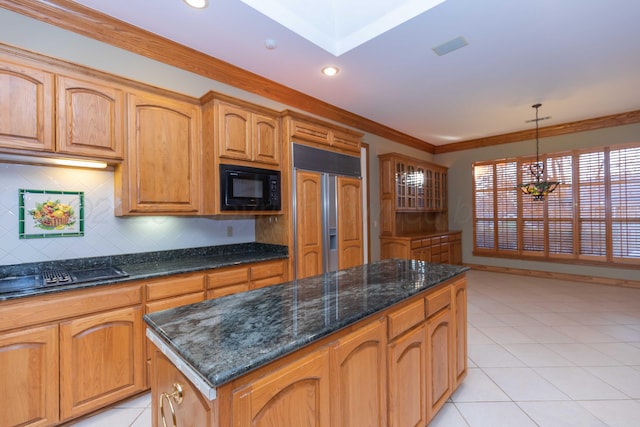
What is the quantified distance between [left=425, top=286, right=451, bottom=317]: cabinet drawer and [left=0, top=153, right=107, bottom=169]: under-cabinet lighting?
2543mm

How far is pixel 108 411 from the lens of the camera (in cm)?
196

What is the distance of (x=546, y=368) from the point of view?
2.41 metres

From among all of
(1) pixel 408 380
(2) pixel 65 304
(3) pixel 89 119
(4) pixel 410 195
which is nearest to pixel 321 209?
(1) pixel 408 380

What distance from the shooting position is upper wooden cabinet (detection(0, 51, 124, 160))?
5.84 ft

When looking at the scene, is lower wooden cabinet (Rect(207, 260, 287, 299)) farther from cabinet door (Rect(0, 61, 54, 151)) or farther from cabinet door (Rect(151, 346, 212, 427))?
cabinet door (Rect(0, 61, 54, 151))

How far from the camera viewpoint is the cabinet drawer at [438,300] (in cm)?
167

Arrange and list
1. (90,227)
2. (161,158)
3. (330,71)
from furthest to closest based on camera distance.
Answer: (330,71)
(161,158)
(90,227)

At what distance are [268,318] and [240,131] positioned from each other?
6.71ft

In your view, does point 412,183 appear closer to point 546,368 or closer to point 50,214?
point 546,368

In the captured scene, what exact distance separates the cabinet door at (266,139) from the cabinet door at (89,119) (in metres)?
1.10

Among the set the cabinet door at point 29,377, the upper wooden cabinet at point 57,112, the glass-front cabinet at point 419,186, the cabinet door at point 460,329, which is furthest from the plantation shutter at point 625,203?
the cabinet door at point 29,377

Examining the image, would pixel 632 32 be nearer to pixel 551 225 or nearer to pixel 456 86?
pixel 456 86

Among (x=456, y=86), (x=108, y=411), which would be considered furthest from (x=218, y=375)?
(x=456, y=86)

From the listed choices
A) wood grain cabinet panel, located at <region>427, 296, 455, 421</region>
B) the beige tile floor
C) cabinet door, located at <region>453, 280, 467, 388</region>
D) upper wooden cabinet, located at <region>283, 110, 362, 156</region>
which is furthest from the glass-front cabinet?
wood grain cabinet panel, located at <region>427, 296, 455, 421</region>
